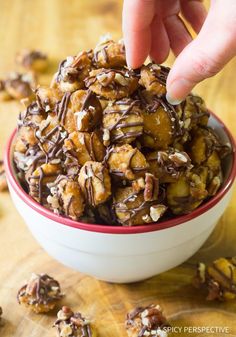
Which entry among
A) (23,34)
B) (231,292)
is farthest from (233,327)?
(23,34)

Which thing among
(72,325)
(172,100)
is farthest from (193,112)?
(72,325)

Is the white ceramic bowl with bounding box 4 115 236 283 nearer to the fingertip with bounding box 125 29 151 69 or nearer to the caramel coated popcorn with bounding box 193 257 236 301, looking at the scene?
the caramel coated popcorn with bounding box 193 257 236 301

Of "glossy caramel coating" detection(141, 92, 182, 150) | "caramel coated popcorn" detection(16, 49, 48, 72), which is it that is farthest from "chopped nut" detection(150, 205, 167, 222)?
"caramel coated popcorn" detection(16, 49, 48, 72)

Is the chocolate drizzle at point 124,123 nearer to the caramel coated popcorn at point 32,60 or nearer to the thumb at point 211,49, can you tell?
the thumb at point 211,49

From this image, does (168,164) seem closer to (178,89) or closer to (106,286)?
(178,89)

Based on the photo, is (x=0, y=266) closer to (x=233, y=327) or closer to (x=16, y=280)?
(x=16, y=280)

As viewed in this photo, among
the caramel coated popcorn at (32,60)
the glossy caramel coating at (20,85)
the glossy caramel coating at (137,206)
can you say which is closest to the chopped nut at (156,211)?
the glossy caramel coating at (137,206)

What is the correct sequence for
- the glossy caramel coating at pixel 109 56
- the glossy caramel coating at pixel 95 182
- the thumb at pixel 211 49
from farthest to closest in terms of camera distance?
the glossy caramel coating at pixel 109 56 → the glossy caramel coating at pixel 95 182 → the thumb at pixel 211 49
